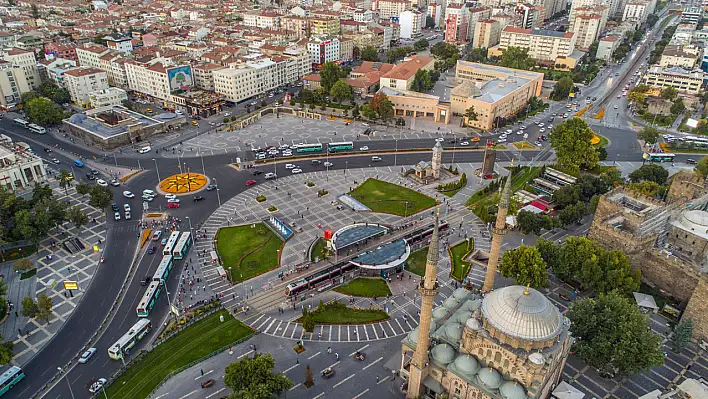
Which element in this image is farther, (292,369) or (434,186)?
(434,186)

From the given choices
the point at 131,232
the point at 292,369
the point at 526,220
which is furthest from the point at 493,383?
the point at 131,232

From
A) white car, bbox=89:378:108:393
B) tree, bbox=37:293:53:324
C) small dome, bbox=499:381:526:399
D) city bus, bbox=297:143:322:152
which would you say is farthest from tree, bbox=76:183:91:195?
small dome, bbox=499:381:526:399

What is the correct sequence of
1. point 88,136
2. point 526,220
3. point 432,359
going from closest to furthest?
1. point 432,359
2. point 526,220
3. point 88,136

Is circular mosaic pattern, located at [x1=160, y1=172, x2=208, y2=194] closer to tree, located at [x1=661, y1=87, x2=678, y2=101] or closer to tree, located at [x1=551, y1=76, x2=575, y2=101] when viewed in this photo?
tree, located at [x1=551, y1=76, x2=575, y2=101]

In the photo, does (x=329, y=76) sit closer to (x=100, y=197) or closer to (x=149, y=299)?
(x=100, y=197)

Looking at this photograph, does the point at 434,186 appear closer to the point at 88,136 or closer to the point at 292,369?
the point at 292,369

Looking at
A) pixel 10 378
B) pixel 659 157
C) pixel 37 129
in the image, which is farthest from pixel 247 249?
pixel 659 157
